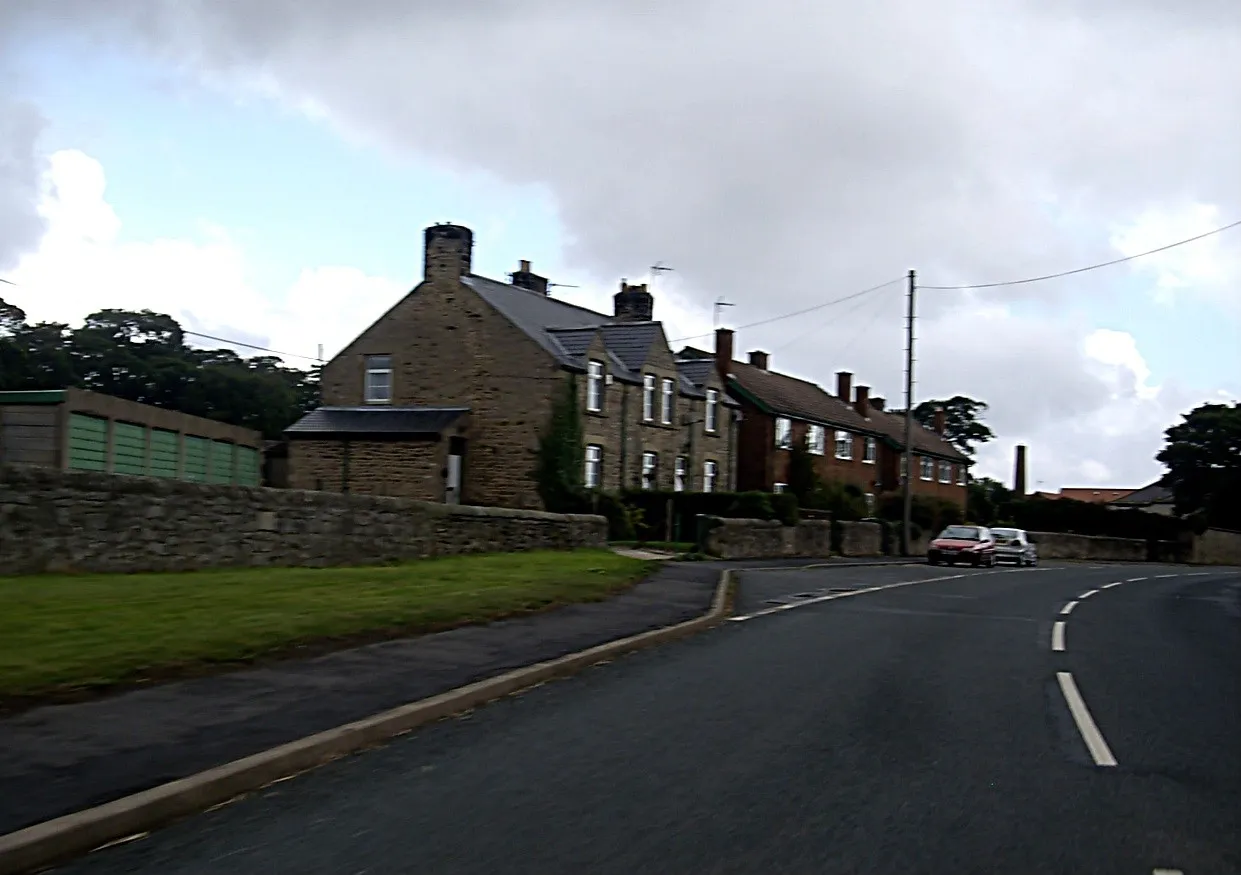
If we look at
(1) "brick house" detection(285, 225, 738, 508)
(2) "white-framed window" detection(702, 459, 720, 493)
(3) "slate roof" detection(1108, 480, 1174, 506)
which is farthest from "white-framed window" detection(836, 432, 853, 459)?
(3) "slate roof" detection(1108, 480, 1174, 506)

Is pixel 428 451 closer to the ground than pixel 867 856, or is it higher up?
higher up

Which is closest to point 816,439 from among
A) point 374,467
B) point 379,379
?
point 379,379

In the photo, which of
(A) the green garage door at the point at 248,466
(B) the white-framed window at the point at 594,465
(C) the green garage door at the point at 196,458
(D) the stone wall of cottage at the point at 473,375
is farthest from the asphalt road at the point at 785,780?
(B) the white-framed window at the point at 594,465

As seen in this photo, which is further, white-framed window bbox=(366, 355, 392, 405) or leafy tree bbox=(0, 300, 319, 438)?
leafy tree bbox=(0, 300, 319, 438)

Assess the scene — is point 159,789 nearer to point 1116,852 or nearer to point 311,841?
point 311,841

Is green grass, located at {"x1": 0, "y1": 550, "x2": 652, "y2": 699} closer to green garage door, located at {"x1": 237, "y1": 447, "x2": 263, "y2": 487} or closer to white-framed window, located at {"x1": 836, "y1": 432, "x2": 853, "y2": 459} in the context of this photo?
green garage door, located at {"x1": 237, "y1": 447, "x2": 263, "y2": 487}

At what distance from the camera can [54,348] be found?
61.8 meters

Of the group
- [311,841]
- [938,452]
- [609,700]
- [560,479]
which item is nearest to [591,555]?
[560,479]

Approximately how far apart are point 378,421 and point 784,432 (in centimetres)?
2172

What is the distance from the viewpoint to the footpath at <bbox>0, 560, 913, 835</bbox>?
680 cm

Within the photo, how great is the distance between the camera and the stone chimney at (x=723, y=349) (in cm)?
5947

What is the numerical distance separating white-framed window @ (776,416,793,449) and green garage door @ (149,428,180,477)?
30.4 metres

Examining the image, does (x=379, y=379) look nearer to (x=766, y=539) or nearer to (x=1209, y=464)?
(x=766, y=539)

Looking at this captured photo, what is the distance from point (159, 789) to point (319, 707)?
2.69 meters
